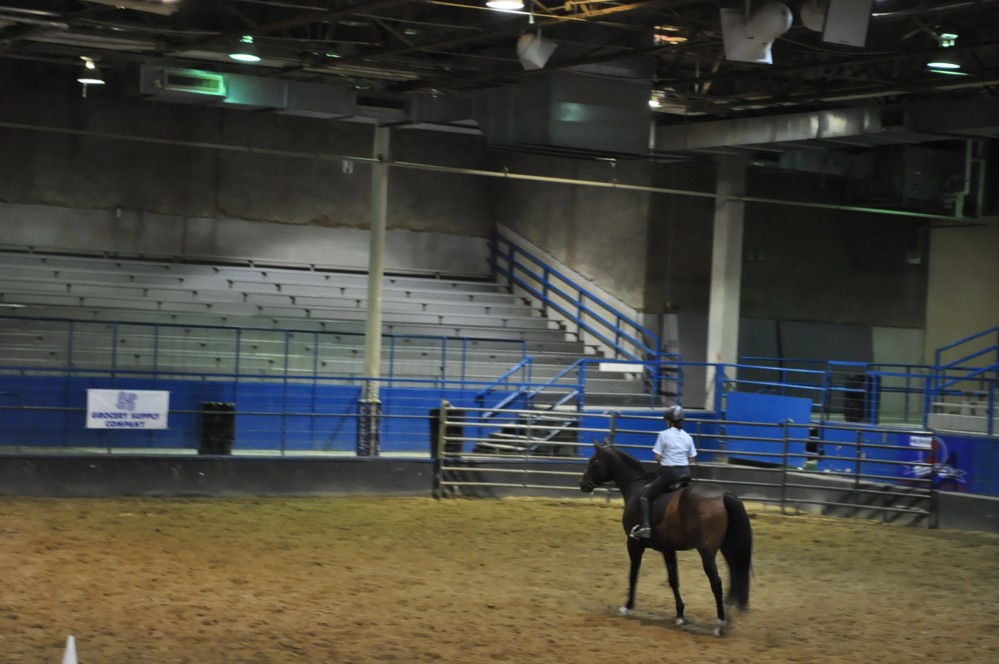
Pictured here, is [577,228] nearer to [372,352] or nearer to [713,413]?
[713,413]

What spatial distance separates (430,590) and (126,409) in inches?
315

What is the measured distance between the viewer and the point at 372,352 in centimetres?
2048

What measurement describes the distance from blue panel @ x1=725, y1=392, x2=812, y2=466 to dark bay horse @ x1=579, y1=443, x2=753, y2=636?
34.5ft

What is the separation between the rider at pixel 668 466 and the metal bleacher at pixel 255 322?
391 inches

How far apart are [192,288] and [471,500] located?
7.79 metres

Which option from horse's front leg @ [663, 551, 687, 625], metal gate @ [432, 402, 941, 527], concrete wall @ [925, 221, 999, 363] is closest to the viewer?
horse's front leg @ [663, 551, 687, 625]

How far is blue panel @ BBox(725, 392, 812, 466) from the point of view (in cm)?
2192

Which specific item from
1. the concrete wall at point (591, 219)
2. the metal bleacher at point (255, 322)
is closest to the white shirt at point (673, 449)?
the metal bleacher at point (255, 322)

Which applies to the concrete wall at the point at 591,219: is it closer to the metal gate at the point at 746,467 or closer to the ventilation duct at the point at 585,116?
the metal gate at the point at 746,467

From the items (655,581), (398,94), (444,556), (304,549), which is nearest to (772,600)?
(655,581)

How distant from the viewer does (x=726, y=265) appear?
2428 cm

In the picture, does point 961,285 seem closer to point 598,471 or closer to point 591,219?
point 591,219

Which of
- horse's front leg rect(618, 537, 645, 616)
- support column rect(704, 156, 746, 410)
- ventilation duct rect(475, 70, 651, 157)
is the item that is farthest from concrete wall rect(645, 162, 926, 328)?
horse's front leg rect(618, 537, 645, 616)

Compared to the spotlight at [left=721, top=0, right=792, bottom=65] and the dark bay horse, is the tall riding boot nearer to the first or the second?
the dark bay horse
